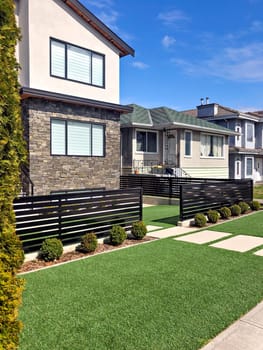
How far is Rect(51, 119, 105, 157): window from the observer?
1218 centimetres

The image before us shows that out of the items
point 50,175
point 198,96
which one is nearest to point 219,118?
point 198,96

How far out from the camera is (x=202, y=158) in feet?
75.1

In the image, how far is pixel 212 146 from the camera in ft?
78.6

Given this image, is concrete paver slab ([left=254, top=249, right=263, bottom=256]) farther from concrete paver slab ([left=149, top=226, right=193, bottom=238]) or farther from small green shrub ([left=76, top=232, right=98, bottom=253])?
small green shrub ([left=76, top=232, right=98, bottom=253])

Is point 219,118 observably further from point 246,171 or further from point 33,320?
point 33,320

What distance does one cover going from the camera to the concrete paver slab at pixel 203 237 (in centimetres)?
764

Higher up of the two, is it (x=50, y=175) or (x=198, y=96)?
(x=198, y=96)

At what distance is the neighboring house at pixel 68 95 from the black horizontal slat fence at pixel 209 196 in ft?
16.7

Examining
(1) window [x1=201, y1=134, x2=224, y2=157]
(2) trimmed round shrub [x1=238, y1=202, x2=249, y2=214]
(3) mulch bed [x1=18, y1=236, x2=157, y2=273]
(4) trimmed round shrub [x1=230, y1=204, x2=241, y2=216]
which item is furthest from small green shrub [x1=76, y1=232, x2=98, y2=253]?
(1) window [x1=201, y1=134, x2=224, y2=157]

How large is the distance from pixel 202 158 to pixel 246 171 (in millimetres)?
9535

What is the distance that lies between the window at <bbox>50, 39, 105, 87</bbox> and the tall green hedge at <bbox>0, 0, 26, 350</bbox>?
935 centimetres

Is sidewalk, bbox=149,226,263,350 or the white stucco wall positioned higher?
the white stucco wall

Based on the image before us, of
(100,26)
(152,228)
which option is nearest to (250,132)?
(100,26)

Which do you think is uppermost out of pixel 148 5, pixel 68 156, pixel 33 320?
pixel 148 5
